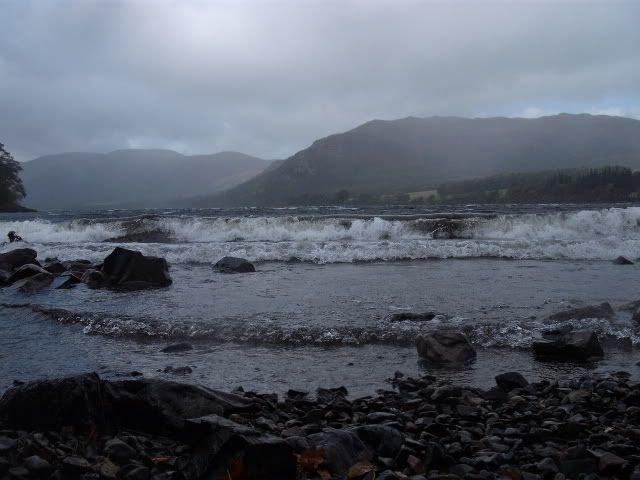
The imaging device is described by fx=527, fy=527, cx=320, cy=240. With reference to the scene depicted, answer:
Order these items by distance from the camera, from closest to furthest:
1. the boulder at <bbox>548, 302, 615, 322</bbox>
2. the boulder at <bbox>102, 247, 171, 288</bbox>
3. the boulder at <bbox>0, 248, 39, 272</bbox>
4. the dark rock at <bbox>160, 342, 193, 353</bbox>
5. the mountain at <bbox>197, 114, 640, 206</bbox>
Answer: the dark rock at <bbox>160, 342, 193, 353</bbox>, the boulder at <bbox>548, 302, 615, 322</bbox>, the boulder at <bbox>102, 247, 171, 288</bbox>, the boulder at <bbox>0, 248, 39, 272</bbox>, the mountain at <bbox>197, 114, 640, 206</bbox>

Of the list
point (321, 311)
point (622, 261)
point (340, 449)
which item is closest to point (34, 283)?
point (321, 311)

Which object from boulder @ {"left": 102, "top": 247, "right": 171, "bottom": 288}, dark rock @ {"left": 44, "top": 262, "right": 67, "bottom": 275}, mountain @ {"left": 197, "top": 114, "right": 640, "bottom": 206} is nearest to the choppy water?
boulder @ {"left": 102, "top": 247, "right": 171, "bottom": 288}

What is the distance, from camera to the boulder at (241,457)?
12.2ft

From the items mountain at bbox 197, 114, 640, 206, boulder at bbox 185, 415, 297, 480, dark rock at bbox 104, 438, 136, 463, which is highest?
mountain at bbox 197, 114, 640, 206

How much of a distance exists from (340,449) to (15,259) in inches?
694

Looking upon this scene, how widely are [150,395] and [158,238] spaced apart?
1170 inches

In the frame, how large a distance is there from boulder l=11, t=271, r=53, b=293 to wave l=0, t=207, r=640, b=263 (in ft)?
21.0

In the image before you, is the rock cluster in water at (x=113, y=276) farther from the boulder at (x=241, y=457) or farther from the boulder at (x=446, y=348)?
the boulder at (x=241, y=457)

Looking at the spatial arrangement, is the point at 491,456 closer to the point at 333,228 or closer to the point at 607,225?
the point at 333,228

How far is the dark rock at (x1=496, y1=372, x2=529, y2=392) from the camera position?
20.8ft

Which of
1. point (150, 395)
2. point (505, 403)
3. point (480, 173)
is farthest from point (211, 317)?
point (480, 173)

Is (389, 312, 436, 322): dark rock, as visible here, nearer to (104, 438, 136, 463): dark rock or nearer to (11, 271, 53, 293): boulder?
(104, 438, 136, 463): dark rock

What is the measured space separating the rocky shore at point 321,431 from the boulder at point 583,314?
3071 millimetres

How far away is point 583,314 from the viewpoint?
946 cm
